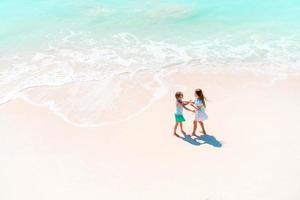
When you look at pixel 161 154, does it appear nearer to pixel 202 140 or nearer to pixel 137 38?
pixel 202 140

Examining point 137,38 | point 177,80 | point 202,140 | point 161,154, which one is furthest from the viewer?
point 137,38

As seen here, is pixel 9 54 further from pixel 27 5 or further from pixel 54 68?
pixel 27 5

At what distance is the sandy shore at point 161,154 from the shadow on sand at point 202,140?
24mm

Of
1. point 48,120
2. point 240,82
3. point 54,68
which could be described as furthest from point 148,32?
point 48,120

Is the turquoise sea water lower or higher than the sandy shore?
higher

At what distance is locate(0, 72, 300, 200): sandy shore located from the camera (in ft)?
23.2

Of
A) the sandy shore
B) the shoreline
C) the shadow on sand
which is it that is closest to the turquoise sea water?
the shoreline

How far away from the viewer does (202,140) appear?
344 inches

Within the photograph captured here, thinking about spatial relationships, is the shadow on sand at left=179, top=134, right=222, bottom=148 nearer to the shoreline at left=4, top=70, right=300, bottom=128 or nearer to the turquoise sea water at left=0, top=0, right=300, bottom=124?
the shoreline at left=4, top=70, right=300, bottom=128

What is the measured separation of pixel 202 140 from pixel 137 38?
8.84 metres

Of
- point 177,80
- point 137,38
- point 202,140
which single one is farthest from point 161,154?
point 137,38

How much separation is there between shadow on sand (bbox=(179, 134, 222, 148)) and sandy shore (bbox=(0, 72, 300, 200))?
0.02 metres

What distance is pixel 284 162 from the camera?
7.46m

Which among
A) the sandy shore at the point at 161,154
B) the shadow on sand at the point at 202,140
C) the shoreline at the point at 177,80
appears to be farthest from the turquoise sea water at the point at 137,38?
the shadow on sand at the point at 202,140
